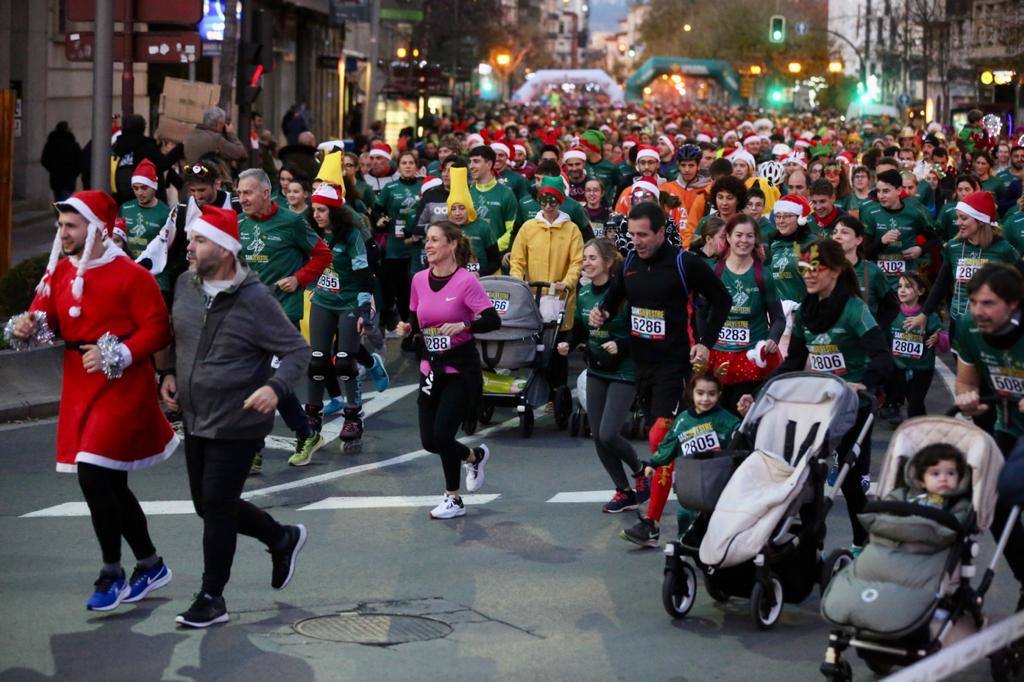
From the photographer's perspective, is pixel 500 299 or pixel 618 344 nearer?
pixel 618 344

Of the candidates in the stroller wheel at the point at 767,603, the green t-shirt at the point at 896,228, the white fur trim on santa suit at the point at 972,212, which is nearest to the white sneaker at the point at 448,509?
the stroller wheel at the point at 767,603

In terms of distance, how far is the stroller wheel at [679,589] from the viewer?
8.35 meters

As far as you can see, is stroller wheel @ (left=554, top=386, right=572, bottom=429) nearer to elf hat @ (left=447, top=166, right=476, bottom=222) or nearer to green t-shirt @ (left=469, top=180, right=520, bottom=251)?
elf hat @ (left=447, top=166, right=476, bottom=222)

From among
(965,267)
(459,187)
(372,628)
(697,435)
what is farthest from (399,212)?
(372,628)

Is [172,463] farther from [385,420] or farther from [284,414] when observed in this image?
[385,420]

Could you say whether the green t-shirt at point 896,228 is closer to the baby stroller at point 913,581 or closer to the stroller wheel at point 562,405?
the stroller wheel at point 562,405

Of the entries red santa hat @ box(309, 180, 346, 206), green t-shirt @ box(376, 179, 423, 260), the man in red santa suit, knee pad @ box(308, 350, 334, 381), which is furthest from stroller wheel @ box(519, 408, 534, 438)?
the man in red santa suit

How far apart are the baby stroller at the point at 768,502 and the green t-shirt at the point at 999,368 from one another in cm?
61

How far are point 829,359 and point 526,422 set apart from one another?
4259 millimetres

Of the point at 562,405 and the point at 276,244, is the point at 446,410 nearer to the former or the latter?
the point at 276,244

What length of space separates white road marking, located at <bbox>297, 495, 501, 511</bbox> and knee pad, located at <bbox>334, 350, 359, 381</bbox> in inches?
72.6

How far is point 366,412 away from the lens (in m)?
14.7

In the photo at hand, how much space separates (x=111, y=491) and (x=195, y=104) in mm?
11177

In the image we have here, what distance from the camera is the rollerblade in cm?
1291
